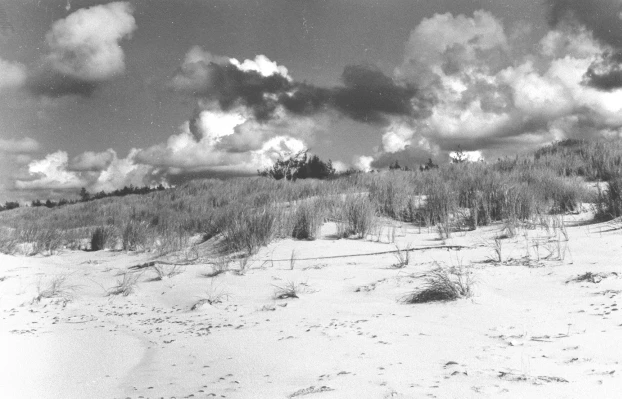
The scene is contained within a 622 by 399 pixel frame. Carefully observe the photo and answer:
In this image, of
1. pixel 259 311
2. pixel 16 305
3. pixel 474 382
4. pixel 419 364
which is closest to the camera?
pixel 474 382

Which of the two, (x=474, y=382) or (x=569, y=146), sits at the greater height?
(x=569, y=146)

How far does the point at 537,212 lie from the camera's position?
8.55 metres

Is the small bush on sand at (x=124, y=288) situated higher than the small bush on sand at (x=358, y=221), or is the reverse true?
the small bush on sand at (x=358, y=221)

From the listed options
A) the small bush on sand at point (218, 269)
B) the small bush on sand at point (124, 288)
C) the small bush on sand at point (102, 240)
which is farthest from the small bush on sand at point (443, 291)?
the small bush on sand at point (102, 240)

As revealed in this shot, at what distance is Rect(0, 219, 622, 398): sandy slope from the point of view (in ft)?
9.06

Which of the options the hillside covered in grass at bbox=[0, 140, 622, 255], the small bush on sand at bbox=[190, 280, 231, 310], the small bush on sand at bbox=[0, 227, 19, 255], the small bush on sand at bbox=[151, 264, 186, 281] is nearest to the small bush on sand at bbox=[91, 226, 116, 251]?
the hillside covered in grass at bbox=[0, 140, 622, 255]

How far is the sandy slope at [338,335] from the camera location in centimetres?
276

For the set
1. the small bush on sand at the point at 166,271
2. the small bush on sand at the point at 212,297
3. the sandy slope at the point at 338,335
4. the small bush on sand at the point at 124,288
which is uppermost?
the small bush on sand at the point at 166,271

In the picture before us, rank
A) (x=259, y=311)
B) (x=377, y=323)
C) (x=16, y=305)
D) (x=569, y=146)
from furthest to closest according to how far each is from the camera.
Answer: (x=569, y=146) → (x=16, y=305) → (x=259, y=311) → (x=377, y=323)

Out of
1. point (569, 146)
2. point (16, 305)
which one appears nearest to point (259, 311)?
point (16, 305)

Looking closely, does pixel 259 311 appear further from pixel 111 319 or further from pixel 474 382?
pixel 474 382

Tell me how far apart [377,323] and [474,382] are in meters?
1.49

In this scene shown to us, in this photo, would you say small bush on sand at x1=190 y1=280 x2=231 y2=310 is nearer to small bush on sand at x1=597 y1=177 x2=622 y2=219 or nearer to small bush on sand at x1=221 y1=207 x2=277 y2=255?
small bush on sand at x1=221 y1=207 x2=277 y2=255

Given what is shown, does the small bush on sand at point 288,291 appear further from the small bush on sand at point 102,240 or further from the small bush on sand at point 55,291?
the small bush on sand at point 102,240
